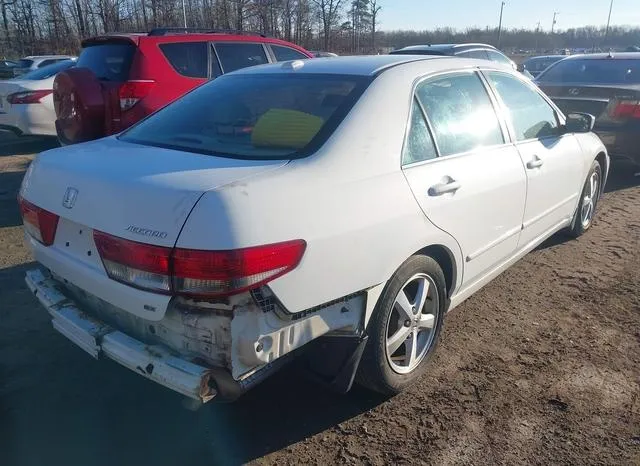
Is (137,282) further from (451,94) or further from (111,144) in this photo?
(451,94)

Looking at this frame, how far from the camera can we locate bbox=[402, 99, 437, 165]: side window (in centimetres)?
266

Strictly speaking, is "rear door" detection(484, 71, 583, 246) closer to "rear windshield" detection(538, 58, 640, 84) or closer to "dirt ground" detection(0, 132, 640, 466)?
"dirt ground" detection(0, 132, 640, 466)

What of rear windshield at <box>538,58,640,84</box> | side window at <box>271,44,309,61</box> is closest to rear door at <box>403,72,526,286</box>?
side window at <box>271,44,309,61</box>

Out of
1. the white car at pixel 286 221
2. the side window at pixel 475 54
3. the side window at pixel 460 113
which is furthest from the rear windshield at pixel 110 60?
the side window at pixel 475 54

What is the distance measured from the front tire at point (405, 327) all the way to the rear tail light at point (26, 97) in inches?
314

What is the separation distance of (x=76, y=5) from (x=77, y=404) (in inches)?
1363

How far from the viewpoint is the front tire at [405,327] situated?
2502mm

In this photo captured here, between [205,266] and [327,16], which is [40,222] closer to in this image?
[205,266]

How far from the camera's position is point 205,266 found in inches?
74.8

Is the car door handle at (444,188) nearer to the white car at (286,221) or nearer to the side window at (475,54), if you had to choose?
the white car at (286,221)

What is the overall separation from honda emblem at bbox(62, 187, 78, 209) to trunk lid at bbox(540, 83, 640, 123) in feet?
21.6

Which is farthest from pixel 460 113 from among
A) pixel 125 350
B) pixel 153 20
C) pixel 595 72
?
pixel 153 20

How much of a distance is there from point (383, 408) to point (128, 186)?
1634 mm

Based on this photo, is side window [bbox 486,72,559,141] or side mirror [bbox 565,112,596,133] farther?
side mirror [bbox 565,112,596,133]
